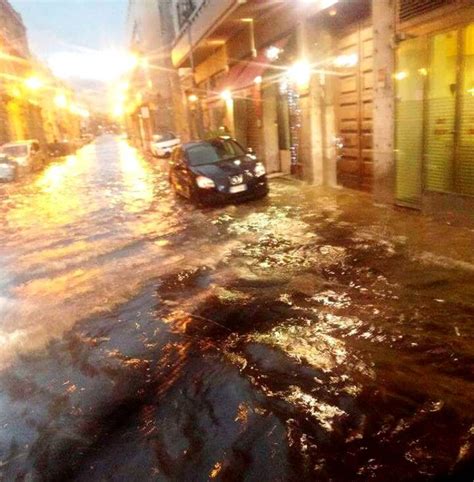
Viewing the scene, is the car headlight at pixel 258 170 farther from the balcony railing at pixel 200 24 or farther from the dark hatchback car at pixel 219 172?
the balcony railing at pixel 200 24

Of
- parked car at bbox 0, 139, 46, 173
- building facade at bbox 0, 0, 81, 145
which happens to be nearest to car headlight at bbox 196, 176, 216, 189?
parked car at bbox 0, 139, 46, 173

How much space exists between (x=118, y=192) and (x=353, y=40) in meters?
9.15

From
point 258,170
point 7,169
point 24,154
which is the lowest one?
point 7,169

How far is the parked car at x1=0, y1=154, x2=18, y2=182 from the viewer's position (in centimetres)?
2147

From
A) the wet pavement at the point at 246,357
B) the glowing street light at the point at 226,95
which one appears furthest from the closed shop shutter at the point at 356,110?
the glowing street light at the point at 226,95

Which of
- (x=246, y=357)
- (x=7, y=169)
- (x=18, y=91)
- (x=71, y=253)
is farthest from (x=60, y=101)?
(x=246, y=357)

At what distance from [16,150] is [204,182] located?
1827 centimetres

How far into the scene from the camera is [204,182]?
10695 millimetres

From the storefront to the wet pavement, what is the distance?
1.04m

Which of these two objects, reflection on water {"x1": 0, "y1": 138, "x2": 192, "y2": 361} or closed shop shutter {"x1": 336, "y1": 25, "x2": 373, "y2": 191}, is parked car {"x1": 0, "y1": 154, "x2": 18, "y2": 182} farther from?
closed shop shutter {"x1": 336, "y1": 25, "x2": 373, "y2": 191}

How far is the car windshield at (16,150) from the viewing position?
24141mm

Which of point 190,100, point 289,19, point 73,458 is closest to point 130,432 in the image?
point 73,458

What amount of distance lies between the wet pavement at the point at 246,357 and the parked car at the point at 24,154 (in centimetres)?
1723

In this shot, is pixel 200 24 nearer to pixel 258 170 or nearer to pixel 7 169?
pixel 258 170
